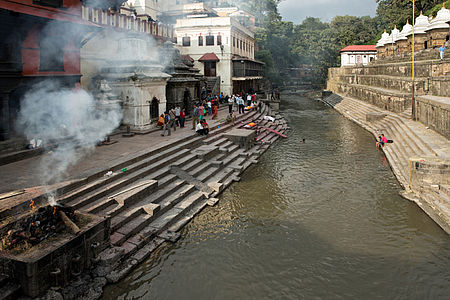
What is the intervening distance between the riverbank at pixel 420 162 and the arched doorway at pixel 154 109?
1049 cm

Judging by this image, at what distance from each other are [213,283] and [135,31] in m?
13.8

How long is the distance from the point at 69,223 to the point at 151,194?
3.26 meters

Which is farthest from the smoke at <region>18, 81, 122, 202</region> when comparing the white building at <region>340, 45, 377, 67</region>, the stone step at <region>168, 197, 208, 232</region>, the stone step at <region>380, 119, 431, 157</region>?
the white building at <region>340, 45, 377, 67</region>

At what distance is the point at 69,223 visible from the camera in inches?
258

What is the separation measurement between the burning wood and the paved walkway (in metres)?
2.23

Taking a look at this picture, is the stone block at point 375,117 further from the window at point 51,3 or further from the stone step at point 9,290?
the stone step at point 9,290

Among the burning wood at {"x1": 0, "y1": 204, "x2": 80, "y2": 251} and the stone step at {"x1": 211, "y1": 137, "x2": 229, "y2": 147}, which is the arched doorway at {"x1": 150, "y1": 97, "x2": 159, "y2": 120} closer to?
the stone step at {"x1": 211, "y1": 137, "x2": 229, "y2": 147}

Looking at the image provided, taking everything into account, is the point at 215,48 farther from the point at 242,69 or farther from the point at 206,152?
the point at 206,152

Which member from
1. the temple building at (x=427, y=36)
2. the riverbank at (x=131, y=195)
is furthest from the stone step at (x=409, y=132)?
the riverbank at (x=131, y=195)

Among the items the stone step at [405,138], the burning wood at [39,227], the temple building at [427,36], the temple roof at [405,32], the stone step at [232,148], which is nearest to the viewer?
the burning wood at [39,227]

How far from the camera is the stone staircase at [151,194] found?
760 cm

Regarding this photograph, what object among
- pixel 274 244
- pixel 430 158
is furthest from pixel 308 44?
pixel 274 244

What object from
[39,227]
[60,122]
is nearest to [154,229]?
[39,227]

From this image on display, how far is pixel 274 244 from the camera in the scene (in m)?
8.19
